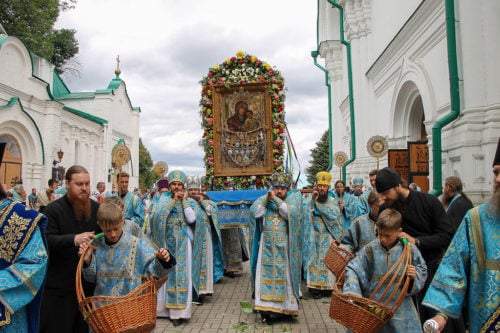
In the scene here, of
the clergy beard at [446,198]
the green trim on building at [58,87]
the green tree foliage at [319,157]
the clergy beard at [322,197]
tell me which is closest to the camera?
the clergy beard at [446,198]

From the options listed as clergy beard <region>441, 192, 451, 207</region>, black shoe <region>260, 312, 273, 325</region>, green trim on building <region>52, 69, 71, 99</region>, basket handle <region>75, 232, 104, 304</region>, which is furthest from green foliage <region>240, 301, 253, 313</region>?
green trim on building <region>52, 69, 71, 99</region>

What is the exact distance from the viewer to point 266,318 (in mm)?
5910

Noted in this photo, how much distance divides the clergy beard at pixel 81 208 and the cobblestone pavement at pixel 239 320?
249 centimetres

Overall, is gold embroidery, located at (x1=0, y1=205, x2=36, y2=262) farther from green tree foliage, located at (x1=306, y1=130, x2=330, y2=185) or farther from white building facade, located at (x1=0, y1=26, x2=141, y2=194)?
green tree foliage, located at (x1=306, y1=130, x2=330, y2=185)

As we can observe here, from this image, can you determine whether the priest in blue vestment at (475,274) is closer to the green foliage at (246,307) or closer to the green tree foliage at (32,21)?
the green foliage at (246,307)

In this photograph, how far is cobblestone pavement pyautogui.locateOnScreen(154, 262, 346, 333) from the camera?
5.58 meters

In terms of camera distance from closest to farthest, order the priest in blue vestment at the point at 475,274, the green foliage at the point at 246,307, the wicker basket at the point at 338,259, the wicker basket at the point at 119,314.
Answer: the priest in blue vestment at the point at 475,274
the wicker basket at the point at 119,314
the wicker basket at the point at 338,259
the green foliage at the point at 246,307

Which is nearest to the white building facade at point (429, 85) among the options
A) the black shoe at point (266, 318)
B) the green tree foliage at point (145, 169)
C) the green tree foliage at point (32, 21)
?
the black shoe at point (266, 318)

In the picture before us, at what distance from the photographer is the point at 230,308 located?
663cm

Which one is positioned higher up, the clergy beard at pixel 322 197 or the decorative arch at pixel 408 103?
the decorative arch at pixel 408 103

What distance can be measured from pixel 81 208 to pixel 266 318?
319cm

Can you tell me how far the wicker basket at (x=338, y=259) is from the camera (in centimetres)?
402

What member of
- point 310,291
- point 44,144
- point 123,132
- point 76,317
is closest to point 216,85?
point 310,291

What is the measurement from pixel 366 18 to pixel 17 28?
18.2m
